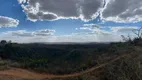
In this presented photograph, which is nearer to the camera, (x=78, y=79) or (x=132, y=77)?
(x=132, y=77)

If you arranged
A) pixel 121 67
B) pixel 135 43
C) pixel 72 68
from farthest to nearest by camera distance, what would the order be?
1. pixel 135 43
2. pixel 72 68
3. pixel 121 67

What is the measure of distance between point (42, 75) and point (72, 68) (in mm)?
2409

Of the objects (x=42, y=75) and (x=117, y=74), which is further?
(x=42, y=75)

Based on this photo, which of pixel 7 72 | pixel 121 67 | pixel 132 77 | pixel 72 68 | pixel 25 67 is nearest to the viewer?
pixel 132 77

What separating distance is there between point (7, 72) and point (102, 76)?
669cm

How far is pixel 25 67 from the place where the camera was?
813 inches

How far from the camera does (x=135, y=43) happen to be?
1103 inches

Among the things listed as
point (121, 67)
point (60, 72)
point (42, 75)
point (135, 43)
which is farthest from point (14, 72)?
point (135, 43)

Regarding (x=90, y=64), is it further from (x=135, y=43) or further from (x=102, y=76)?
(x=135, y=43)

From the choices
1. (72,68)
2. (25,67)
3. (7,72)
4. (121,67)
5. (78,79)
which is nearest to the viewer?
(121,67)

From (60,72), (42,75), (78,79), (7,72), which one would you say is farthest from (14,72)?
(78,79)

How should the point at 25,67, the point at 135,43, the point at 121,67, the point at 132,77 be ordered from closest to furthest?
the point at 132,77, the point at 121,67, the point at 25,67, the point at 135,43

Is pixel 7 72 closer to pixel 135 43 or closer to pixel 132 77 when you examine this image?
pixel 132 77

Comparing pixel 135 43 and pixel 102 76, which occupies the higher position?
pixel 135 43
